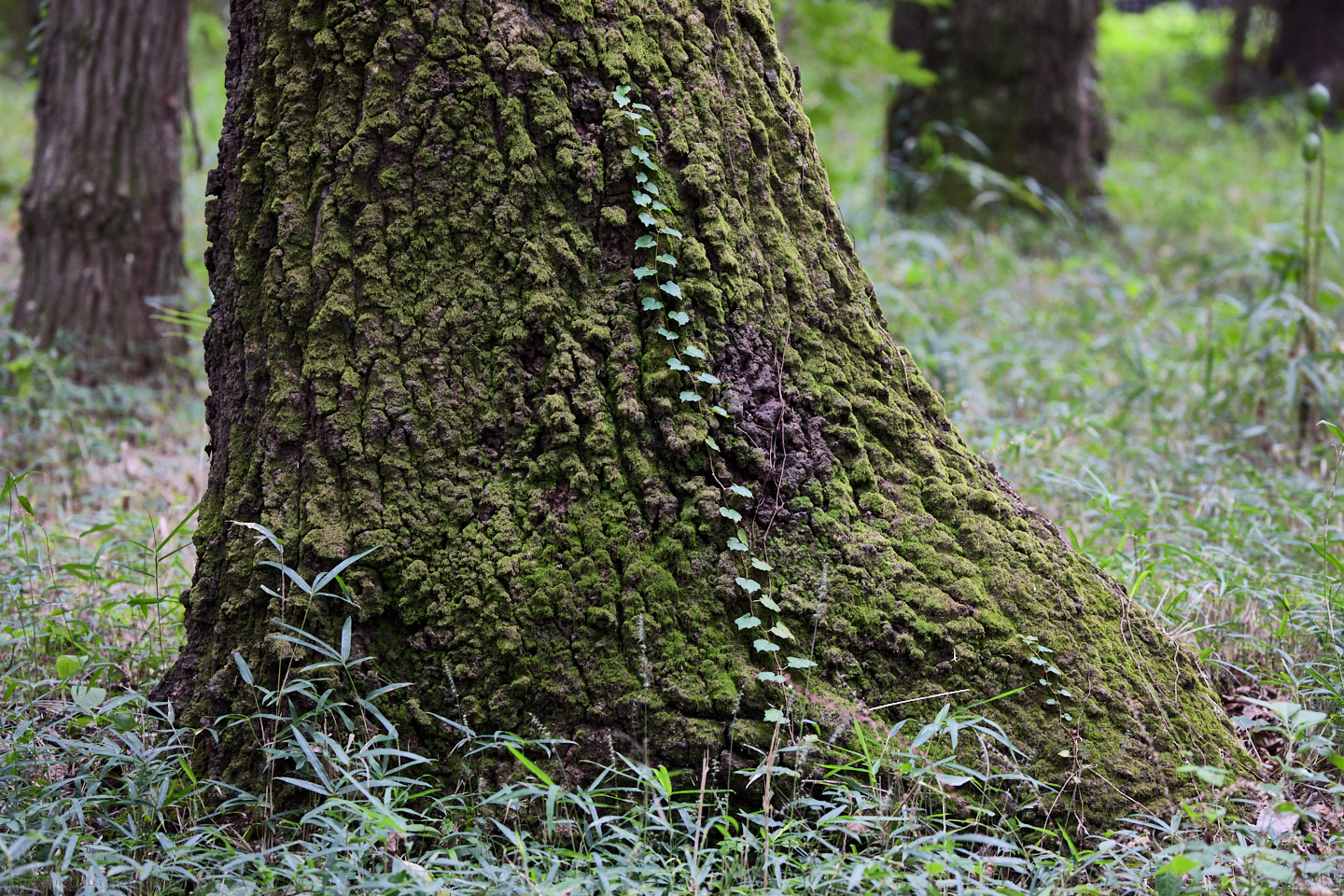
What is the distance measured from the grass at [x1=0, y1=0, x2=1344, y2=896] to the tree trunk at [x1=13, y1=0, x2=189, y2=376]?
1.23 feet

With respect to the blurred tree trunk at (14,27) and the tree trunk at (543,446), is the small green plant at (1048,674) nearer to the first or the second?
the tree trunk at (543,446)

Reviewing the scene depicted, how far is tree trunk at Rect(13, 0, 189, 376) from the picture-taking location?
4.65 meters

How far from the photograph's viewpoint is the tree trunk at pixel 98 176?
4.65 m

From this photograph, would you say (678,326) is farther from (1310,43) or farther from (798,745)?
(1310,43)

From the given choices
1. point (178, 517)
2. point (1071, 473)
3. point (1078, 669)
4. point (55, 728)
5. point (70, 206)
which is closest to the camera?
point (1078, 669)

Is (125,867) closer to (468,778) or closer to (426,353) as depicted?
(468,778)

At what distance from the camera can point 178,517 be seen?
331cm

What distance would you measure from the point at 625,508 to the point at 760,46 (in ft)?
3.69

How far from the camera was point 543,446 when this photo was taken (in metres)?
1.90

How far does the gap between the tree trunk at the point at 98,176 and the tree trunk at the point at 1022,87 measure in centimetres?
545

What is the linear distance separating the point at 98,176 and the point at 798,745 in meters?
4.69

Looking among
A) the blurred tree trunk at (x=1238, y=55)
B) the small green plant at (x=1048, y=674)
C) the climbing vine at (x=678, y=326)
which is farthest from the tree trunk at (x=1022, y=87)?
the blurred tree trunk at (x=1238, y=55)

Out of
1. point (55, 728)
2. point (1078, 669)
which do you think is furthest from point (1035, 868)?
point (55, 728)

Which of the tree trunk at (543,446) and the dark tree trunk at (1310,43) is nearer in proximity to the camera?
the tree trunk at (543,446)
